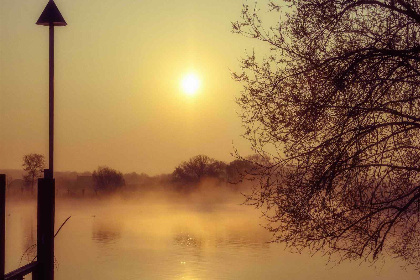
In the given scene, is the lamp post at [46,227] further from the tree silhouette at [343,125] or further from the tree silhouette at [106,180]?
the tree silhouette at [106,180]

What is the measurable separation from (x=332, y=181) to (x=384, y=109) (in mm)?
1786

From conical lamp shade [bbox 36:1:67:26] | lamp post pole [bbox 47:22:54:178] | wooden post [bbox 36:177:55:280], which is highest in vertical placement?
conical lamp shade [bbox 36:1:67:26]

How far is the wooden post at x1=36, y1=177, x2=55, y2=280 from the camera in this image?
9.73 meters

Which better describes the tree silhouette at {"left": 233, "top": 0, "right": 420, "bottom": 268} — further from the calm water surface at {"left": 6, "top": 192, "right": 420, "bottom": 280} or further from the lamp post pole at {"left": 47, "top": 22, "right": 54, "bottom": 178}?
the calm water surface at {"left": 6, "top": 192, "right": 420, "bottom": 280}

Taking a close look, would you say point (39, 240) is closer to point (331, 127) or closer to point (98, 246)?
point (331, 127)

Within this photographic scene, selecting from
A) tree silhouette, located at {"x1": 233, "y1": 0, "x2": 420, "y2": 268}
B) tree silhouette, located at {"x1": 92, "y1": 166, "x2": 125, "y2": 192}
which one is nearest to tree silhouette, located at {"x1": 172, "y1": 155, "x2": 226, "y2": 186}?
tree silhouette, located at {"x1": 92, "y1": 166, "x2": 125, "y2": 192}

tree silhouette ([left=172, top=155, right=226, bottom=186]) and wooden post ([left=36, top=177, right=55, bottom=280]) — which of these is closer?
wooden post ([left=36, top=177, right=55, bottom=280])

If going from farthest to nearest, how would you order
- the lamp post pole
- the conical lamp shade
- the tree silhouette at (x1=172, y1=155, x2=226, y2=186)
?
the tree silhouette at (x1=172, y1=155, x2=226, y2=186) → the conical lamp shade → the lamp post pole

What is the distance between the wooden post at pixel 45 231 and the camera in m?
9.73

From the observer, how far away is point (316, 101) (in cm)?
1295

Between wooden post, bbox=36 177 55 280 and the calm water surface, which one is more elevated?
wooden post, bbox=36 177 55 280

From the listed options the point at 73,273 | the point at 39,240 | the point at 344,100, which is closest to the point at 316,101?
the point at 344,100

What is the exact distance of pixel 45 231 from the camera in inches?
387

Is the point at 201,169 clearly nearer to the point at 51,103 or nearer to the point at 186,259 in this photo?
the point at 186,259
